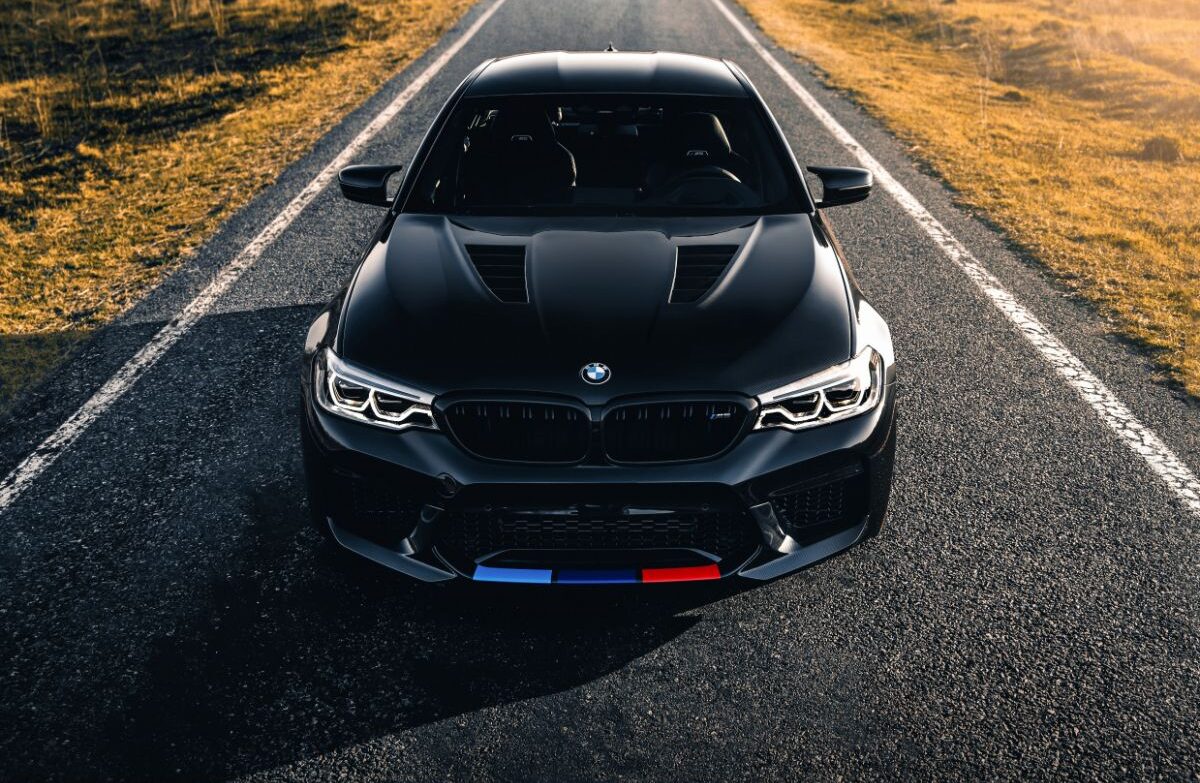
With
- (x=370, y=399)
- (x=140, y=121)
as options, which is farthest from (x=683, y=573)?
(x=140, y=121)

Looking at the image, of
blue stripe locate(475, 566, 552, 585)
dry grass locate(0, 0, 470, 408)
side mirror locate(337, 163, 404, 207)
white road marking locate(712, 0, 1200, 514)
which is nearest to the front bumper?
blue stripe locate(475, 566, 552, 585)

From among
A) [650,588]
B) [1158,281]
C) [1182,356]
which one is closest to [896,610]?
[650,588]

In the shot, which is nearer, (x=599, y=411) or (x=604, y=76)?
(x=599, y=411)

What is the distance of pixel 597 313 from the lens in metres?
3.35

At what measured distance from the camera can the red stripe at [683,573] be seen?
3.10m

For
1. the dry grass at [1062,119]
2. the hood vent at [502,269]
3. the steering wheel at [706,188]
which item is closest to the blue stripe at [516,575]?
the hood vent at [502,269]

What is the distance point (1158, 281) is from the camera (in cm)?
658

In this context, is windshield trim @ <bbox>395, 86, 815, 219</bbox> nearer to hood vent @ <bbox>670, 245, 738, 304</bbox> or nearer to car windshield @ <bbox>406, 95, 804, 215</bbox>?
car windshield @ <bbox>406, 95, 804, 215</bbox>

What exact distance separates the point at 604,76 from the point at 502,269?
142 cm

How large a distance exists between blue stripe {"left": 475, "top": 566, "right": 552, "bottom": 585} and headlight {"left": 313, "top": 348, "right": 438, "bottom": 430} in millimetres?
449

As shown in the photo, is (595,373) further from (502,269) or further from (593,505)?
(502,269)

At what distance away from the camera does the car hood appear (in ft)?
10.2

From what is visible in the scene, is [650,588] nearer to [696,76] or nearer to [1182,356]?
[696,76]

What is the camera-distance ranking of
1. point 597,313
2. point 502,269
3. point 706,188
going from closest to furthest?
point 597,313, point 502,269, point 706,188
